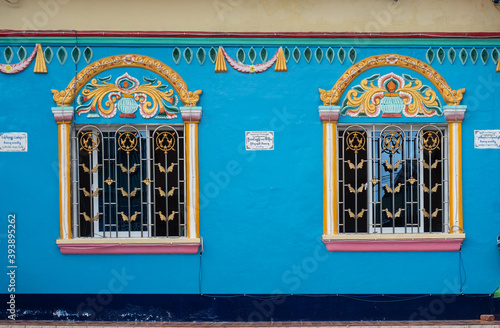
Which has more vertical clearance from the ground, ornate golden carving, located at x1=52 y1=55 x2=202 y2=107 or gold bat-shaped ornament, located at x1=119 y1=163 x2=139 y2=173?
ornate golden carving, located at x1=52 y1=55 x2=202 y2=107

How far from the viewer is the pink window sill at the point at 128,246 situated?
6.53 meters

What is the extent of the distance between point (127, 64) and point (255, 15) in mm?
1536

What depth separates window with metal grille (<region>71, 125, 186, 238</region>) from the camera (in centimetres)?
664

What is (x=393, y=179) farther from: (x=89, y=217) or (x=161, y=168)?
(x=89, y=217)

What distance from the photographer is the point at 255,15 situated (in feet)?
21.7

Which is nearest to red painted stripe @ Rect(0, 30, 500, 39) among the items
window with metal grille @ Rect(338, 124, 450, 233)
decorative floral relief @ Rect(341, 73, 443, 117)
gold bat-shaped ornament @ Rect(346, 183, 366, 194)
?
decorative floral relief @ Rect(341, 73, 443, 117)

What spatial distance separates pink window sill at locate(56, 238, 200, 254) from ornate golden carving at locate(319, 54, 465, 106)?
7.22 ft

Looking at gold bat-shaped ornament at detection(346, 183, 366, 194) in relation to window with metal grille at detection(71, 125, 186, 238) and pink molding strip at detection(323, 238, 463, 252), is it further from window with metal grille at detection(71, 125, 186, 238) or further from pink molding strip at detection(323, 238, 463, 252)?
window with metal grille at detection(71, 125, 186, 238)

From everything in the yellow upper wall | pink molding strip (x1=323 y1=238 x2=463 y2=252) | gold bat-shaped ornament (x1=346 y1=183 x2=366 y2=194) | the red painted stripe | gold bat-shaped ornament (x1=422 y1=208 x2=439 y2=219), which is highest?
the yellow upper wall

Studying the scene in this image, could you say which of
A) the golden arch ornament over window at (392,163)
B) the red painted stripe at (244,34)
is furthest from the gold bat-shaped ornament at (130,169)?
the golden arch ornament over window at (392,163)

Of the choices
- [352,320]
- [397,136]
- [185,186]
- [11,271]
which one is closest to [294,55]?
[397,136]

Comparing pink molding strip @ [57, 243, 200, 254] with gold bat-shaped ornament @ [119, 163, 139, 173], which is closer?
pink molding strip @ [57, 243, 200, 254]

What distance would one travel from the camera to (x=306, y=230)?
21.8 ft

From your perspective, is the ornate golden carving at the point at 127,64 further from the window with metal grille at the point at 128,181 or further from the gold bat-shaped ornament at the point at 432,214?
the gold bat-shaped ornament at the point at 432,214
